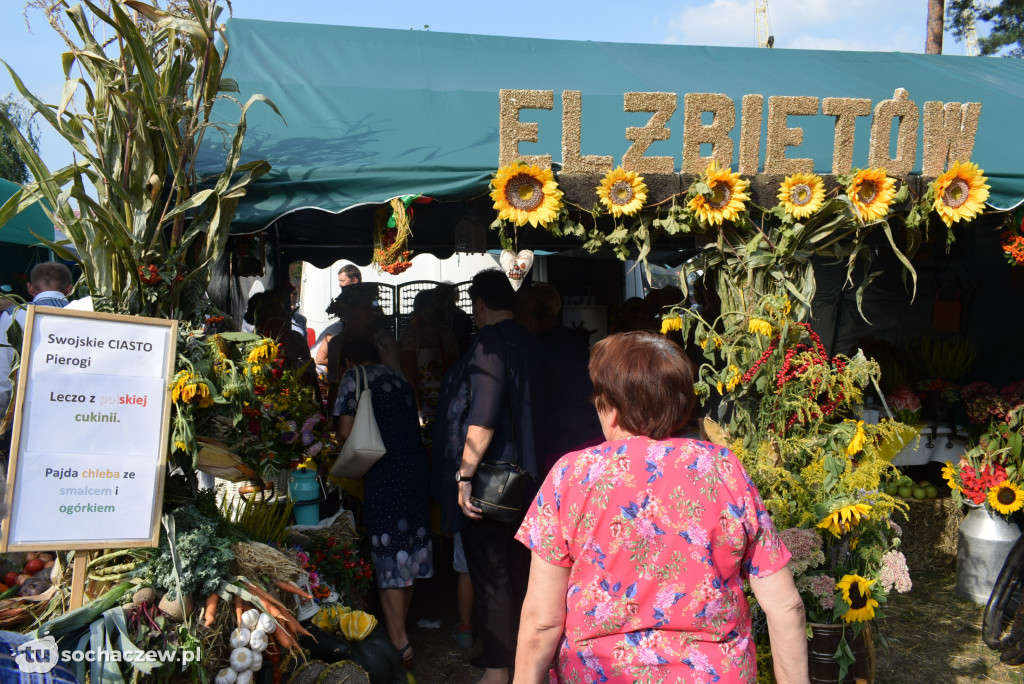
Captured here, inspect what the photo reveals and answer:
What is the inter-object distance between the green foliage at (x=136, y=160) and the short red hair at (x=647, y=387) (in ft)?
6.09

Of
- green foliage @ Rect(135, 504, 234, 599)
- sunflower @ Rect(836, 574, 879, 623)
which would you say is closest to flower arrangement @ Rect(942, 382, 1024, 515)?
sunflower @ Rect(836, 574, 879, 623)

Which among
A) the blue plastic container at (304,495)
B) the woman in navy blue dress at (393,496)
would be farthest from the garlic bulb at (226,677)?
the blue plastic container at (304,495)

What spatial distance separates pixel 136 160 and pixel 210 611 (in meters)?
1.67

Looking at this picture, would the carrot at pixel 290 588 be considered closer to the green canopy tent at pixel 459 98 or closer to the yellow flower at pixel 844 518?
the green canopy tent at pixel 459 98

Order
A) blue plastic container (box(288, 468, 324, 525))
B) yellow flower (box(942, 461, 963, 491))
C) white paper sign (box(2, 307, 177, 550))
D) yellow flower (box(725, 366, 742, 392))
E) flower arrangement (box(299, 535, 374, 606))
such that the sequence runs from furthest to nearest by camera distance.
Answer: yellow flower (box(942, 461, 963, 491)) → blue plastic container (box(288, 468, 324, 525)) → flower arrangement (box(299, 535, 374, 606)) → yellow flower (box(725, 366, 742, 392)) → white paper sign (box(2, 307, 177, 550))

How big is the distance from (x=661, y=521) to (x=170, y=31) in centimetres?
267

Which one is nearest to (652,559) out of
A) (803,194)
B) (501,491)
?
(501,491)

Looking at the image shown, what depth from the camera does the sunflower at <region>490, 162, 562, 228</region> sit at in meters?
2.98

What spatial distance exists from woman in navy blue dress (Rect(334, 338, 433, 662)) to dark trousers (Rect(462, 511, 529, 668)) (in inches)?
17.1

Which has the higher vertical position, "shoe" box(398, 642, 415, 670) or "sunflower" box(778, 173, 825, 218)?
"sunflower" box(778, 173, 825, 218)

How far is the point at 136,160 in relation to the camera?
8.92 ft

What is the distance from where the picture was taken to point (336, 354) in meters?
5.58

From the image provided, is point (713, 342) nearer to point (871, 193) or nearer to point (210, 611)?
point (871, 193)

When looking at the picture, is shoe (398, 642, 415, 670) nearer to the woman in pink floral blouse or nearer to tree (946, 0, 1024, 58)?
the woman in pink floral blouse
